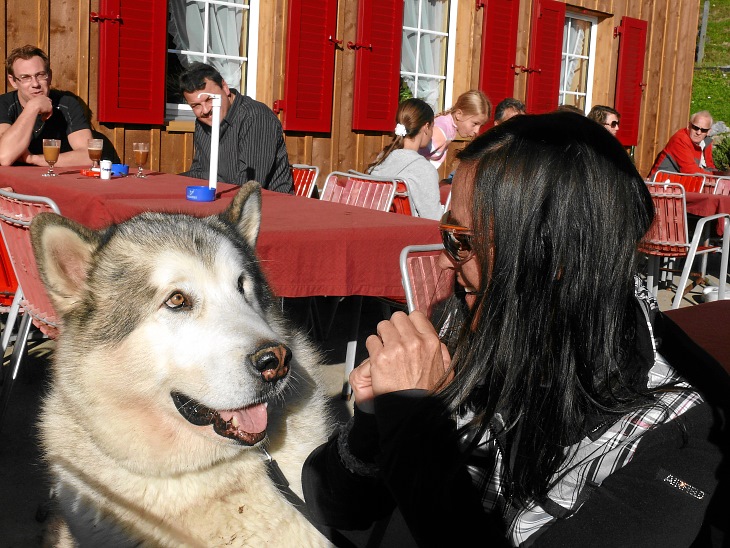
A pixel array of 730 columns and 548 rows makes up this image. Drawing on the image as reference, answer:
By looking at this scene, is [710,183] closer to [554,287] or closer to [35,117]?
[35,117]

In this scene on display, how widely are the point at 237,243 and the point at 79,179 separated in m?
3.19

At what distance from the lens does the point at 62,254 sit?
6.52 ft

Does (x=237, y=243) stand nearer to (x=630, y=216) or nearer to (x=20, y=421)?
(x=630, y=216)

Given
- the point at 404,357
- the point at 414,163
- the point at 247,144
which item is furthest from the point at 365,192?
the point at 404,357

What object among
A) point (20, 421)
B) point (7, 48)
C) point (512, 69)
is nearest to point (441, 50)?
point (512, 69)

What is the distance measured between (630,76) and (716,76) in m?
13.0

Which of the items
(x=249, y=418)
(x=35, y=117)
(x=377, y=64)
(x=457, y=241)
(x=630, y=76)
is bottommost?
(x=249, y=418)

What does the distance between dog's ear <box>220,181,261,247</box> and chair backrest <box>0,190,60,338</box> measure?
1.19 metres

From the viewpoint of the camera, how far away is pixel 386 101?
9.23 meters

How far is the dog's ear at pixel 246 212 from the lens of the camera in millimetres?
2338

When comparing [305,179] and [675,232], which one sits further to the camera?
[305,179]

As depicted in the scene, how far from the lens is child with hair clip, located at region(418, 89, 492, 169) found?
8.06m

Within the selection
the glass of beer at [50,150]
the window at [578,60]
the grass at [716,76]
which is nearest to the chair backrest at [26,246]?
the glass of beer at [50,150]

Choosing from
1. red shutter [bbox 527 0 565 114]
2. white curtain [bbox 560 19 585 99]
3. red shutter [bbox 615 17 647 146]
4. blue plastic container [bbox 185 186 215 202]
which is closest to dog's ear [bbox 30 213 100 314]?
blue plastic container [bbox 185 186 215 202]
